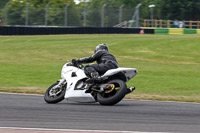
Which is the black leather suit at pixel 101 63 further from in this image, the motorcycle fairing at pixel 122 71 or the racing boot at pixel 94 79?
the motorcycle fairing at pixel 122 71

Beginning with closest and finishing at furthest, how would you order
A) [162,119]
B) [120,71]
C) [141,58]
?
[162,119]
[120,71]
[141,58]

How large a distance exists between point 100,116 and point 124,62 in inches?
604

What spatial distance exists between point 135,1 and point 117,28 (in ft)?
166

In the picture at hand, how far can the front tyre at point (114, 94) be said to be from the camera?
945 cm

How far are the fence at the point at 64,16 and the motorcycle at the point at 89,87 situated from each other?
2976cm

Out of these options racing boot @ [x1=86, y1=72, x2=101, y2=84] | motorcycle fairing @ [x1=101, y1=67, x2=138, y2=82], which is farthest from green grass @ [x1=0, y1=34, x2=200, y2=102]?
racing boot @ [x1=86, y1=72, x2=101, y2=84]

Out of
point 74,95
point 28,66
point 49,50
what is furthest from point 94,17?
point 74,95

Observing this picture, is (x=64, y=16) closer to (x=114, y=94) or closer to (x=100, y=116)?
(x=114, y=94)

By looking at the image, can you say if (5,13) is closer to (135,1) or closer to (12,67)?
(12,67)

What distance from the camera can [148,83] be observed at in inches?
619

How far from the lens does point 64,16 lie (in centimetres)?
4131

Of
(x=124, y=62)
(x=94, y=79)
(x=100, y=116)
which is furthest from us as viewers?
(x=124, y=62)

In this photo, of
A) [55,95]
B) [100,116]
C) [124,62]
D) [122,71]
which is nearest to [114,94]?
[122,71]

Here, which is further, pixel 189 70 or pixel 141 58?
pixel 141 58
